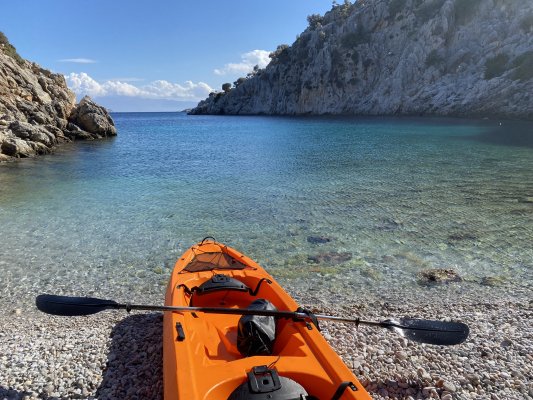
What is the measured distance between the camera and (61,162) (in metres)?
26.4

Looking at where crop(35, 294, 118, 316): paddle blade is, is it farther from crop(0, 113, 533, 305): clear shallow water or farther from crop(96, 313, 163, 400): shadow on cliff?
crop(0, 113, 533, 305): clear shallow water

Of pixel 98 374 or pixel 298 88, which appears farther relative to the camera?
pixel 298 88

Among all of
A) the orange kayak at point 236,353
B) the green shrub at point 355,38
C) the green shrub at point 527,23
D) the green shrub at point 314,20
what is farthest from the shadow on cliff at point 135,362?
the green shrub at point 314,20

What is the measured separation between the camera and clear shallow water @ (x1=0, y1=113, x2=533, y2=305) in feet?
28.2

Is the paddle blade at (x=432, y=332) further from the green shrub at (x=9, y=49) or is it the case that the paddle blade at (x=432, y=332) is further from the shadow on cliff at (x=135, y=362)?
the green shrub at (x=9, y=49)

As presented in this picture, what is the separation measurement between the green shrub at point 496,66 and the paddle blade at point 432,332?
209 feet

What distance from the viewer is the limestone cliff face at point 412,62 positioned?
5709cm

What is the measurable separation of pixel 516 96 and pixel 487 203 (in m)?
47.7

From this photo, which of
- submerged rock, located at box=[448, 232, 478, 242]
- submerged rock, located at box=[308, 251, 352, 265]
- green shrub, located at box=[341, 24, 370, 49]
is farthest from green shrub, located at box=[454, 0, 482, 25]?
submerged rock, located at box=[308, 251, 352, 265]

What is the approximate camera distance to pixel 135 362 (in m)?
5.17

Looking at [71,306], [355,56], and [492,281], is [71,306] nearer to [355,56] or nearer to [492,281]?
[492,281]

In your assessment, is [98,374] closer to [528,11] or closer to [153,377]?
[153,377]

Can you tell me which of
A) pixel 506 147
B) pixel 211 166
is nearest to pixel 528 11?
pixel 506 147

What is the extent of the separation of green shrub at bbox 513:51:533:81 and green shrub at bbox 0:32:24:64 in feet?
197
